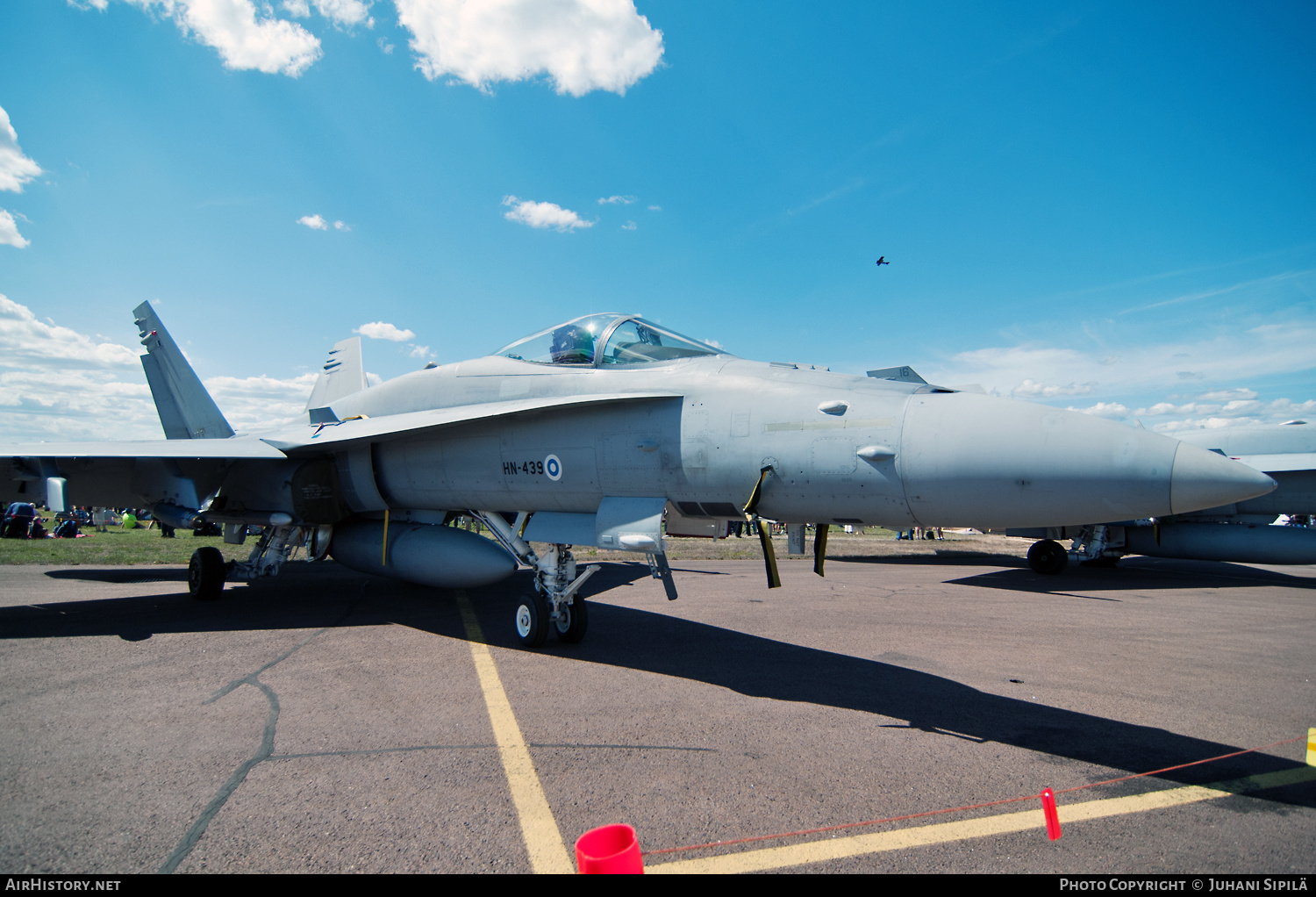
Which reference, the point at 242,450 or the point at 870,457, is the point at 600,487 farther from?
the point at 242,450

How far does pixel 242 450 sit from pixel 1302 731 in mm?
10171

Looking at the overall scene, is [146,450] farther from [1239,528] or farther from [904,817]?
[1239,528]

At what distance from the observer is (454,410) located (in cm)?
615

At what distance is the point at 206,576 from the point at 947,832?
9264 mm

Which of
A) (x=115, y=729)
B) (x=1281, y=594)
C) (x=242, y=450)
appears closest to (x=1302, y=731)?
(x=115, y=729)

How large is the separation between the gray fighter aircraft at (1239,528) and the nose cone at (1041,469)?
9.83 m

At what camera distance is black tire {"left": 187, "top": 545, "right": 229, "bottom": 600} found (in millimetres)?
8367

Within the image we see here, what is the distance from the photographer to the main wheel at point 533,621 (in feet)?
19.0

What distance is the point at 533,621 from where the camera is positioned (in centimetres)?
581

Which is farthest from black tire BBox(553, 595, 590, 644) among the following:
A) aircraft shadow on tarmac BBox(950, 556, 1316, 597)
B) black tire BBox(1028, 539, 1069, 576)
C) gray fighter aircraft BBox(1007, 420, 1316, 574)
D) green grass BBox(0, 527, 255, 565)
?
black tire BBox(1028, 539, 1069, 576)

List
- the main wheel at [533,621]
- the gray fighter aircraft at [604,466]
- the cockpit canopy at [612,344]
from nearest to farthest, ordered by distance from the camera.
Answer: the gray fighter aircraft at [604,466]
the cockpit canopy at [612,344]
the main wheel at [533,621]

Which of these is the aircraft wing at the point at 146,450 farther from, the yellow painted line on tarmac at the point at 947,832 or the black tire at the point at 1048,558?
the black tire at the point at 1048,558

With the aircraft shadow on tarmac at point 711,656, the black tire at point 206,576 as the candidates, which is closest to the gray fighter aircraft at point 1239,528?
the aircraft shadow on tarmac at point 711,656

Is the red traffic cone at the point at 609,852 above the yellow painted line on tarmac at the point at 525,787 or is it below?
above
